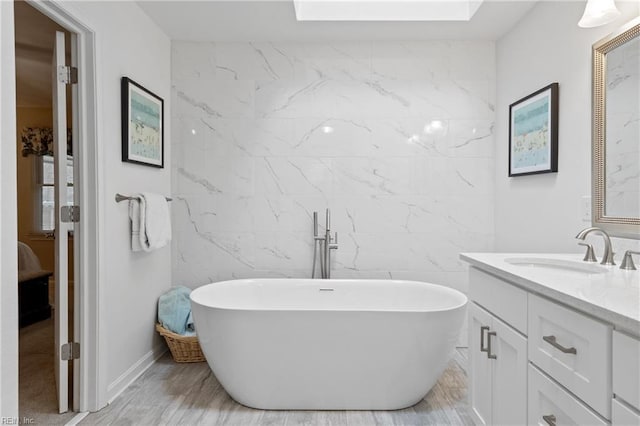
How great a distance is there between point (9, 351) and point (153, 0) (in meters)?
2.20

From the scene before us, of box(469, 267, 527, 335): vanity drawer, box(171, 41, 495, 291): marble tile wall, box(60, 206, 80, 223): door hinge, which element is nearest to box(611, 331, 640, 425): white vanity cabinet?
box(469, 267, 527, 335): vanity drawer

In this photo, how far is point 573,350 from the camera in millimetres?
1193

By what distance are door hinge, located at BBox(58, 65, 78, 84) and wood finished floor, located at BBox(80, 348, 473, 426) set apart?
180 centimetres

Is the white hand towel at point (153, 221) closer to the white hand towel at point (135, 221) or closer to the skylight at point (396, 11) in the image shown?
the white hand towel at point (135, 221)

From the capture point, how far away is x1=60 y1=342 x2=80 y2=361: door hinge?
2256 millimetres

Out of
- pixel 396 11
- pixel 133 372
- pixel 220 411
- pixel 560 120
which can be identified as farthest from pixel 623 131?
pixel 133 372

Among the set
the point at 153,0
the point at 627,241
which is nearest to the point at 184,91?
the point at 153,0

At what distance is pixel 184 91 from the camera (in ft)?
10.8

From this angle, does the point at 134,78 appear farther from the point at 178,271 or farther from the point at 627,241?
the point at 627,241

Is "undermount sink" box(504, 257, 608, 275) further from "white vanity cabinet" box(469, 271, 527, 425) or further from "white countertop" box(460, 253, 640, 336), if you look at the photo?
"white vanity cabinet" box(469, 271, 527, 425)

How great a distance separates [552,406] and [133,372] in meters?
2.40

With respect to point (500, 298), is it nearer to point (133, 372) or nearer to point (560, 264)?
point (560, 264)

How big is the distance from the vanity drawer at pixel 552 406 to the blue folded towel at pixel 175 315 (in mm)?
2295

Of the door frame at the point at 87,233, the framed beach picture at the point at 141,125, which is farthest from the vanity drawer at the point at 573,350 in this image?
the framed beach picture at the point at 141,125
